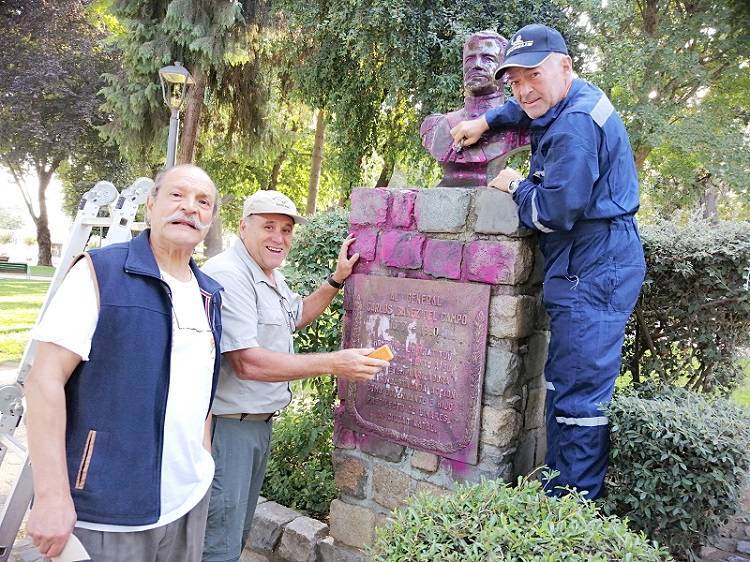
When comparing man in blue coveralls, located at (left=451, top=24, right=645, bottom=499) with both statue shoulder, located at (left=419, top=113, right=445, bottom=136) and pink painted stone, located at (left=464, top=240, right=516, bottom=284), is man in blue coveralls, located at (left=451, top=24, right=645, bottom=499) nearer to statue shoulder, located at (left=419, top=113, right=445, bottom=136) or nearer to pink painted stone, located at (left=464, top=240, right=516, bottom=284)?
pink painted stone, located at (left=464, top=240, right=516, bottom=284)

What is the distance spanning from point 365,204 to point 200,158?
11796mm

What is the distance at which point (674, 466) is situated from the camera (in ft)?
7.55

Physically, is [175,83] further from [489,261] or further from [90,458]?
[90,458]

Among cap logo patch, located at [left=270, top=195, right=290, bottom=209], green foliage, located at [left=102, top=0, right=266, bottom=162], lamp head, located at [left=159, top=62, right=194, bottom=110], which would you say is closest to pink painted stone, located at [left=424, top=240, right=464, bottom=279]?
cap logo patch, located at [left=270, top=195, right=290, bottom=209]

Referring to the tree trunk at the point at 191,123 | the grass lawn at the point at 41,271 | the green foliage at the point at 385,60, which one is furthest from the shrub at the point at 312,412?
the grass lawn at the point at 41,271

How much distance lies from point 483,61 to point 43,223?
1041 inches

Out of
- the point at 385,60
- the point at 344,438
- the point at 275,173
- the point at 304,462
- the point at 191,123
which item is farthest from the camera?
the point at 275,173

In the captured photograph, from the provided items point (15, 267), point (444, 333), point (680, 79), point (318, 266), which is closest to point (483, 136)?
point (444, 333)

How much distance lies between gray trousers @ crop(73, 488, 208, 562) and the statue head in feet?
7.10

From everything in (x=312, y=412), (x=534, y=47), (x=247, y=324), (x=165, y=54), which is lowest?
(x=312, y=412)

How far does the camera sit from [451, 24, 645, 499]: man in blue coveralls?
2.30m

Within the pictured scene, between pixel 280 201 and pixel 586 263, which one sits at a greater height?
pixel 280 201

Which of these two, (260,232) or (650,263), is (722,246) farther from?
(260,232)

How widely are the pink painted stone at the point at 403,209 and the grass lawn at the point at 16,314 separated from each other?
6.49 metres
